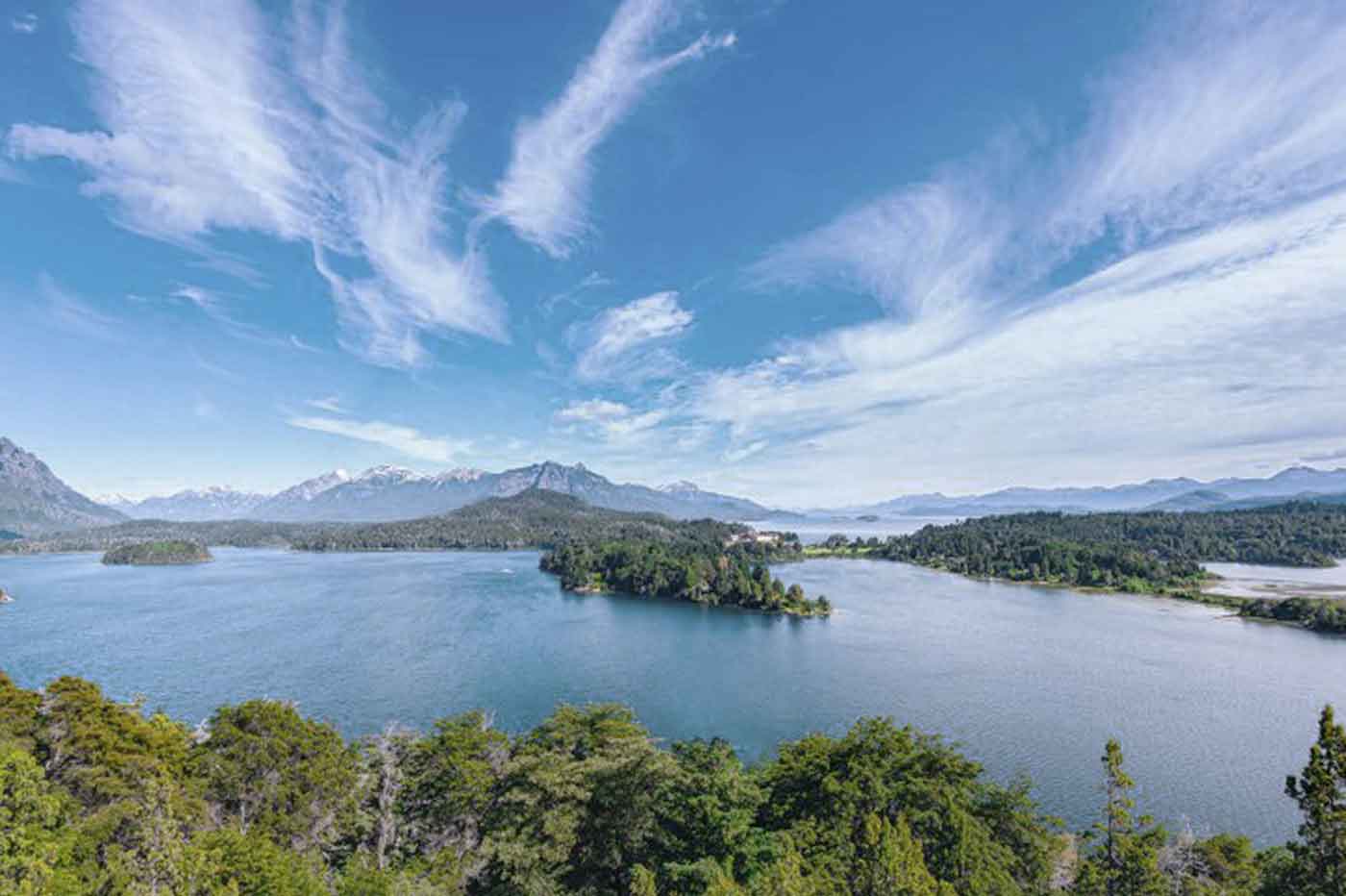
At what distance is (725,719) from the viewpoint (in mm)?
42344

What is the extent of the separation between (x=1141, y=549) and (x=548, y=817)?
517 ft

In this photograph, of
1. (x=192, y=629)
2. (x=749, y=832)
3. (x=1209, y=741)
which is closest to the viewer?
(x=749, y=832)

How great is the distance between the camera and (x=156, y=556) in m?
164

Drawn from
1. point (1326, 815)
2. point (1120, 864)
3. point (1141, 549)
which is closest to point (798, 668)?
point (1120, 864)

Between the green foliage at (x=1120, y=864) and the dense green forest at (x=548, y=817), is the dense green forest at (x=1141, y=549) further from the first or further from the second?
the green foliage at (x=1120, y=864)

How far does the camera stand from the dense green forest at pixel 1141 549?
10075 centimetres

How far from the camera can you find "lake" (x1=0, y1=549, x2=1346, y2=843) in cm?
3753

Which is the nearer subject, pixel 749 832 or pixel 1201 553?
pixel 749 832

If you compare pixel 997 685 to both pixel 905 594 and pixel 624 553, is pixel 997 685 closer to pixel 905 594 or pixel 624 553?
pixel 905 594

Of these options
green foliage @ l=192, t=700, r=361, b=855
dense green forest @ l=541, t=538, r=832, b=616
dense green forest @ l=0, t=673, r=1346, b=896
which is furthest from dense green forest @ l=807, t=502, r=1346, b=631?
green foliage @ l=192, t=700, r=361, b=855

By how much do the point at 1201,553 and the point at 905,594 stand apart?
303 ft

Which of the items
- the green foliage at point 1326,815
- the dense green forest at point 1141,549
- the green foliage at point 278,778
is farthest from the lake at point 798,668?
the green foliage at point 1326,815

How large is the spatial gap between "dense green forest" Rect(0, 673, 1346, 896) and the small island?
7077 inches

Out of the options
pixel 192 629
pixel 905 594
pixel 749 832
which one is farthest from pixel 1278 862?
pixel 192 629
